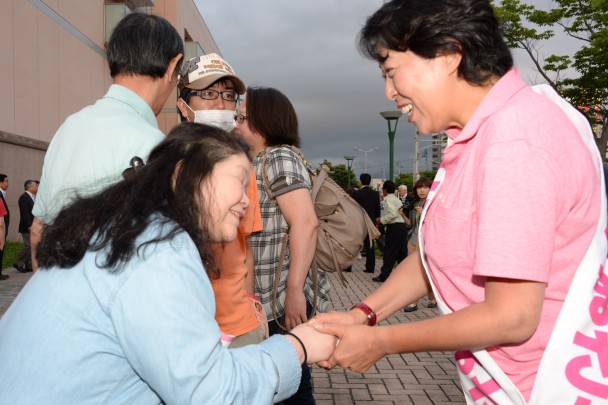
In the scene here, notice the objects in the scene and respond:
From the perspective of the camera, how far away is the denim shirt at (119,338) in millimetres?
1305

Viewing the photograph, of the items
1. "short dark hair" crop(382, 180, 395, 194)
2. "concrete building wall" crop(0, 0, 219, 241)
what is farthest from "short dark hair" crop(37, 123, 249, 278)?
"concrete building wall" crop(0, 0, 219, 241)

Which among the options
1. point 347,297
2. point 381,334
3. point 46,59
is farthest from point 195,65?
point 46,59

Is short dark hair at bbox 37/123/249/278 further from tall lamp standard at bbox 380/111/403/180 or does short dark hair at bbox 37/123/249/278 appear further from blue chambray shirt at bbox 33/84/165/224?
tall lamp standard at bbox 380/111/403/180

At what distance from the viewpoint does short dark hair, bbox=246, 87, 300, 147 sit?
313 cm

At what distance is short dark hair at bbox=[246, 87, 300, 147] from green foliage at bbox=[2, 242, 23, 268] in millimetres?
12155

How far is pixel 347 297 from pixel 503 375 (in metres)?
8.16

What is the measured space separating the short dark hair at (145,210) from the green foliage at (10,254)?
1341 centimetres

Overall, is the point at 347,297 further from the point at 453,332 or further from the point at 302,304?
the point at 453,332

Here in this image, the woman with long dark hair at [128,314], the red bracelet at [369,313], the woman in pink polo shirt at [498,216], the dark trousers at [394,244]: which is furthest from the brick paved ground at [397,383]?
the dark trousers at [394,244]

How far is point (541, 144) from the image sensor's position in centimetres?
140

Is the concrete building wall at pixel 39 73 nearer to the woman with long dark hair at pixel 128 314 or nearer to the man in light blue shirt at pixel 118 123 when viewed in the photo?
the man in light blue shirt at pixel 118 123

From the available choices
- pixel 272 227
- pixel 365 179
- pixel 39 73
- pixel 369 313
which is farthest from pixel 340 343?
pixel 39 73

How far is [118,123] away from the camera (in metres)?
2.07

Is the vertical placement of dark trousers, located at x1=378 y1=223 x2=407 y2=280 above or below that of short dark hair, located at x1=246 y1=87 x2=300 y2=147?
below
